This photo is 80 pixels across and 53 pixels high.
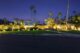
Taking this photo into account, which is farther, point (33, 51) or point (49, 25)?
point (49, 25)

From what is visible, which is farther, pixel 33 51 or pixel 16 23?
pixel 16 23

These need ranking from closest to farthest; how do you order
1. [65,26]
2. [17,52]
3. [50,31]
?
[17,52] → [50,31] → [65,26]

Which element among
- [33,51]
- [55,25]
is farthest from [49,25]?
[33,51]

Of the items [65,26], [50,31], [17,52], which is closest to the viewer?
[17,52]

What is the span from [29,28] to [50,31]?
114cm

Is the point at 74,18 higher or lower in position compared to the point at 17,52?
higher

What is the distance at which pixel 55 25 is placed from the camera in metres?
12.3

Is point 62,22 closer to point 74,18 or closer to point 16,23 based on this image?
point 74,18

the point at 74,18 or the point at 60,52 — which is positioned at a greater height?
the point at 74,18

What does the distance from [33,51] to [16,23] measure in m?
7.38

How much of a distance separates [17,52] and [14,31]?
23.9 ft

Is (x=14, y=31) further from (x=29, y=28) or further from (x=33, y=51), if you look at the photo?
(x=33, y=51)

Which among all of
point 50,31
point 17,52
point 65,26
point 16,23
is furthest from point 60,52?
point 16,23

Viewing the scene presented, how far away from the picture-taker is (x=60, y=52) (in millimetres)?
5586
